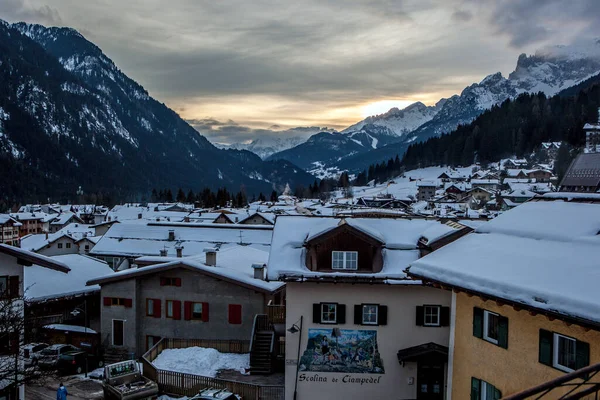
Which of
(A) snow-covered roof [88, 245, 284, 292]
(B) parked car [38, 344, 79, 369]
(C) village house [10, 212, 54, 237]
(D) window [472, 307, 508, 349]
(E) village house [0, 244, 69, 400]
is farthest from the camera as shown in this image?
(C) village house [10, 212, 54, 237]

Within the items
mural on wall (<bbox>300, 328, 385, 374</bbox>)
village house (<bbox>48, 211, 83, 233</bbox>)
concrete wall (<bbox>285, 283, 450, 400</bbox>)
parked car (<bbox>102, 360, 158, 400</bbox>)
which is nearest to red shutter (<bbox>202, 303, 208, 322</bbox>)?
parked car (<bbox>102, 360, 158, 400</bbox>)

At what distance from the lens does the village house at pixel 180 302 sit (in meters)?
30.9

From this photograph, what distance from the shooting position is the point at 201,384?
24750mm

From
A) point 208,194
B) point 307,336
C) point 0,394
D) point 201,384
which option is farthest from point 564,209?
point 208,194

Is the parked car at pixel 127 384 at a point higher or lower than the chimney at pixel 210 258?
lower

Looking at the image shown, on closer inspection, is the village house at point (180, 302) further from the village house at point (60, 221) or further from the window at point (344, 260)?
the village house at point (60, 221)

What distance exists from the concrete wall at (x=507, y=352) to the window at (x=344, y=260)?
9.22 m

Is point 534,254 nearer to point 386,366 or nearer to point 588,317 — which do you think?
point 588,317

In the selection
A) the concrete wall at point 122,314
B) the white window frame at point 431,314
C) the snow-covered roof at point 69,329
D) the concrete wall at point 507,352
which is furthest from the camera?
the snow-covered roof at point 69,329

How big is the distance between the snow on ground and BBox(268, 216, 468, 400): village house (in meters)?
5.67

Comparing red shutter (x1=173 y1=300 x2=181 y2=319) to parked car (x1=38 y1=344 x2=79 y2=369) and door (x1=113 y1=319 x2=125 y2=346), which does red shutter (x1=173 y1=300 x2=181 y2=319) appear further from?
parked car (x1=38 y1=344 x2=79 y2=369)

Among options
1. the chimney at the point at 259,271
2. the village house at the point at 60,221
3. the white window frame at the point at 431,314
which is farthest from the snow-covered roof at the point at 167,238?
the village house at the point at 60,221

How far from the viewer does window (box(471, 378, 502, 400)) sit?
39.6 ft

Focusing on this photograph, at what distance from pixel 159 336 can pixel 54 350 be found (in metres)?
5.72
